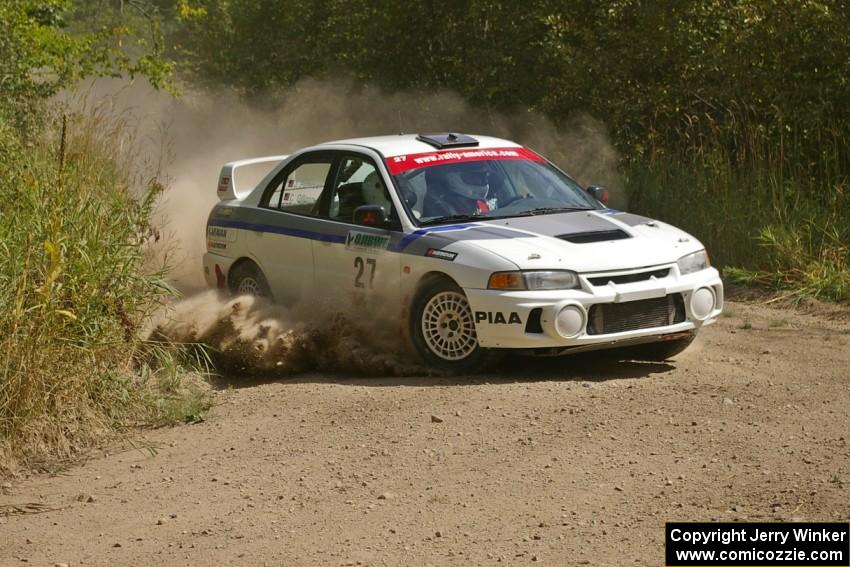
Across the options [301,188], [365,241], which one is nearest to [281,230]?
[301,188]

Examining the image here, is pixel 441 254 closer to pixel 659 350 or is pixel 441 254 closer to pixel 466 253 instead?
pixel 466 253

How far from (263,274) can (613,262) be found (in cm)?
334

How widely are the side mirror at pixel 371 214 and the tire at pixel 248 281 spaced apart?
5.26 feet

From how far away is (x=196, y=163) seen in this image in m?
21.8

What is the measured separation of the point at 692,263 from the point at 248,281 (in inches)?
149

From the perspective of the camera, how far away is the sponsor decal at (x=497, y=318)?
8516 mm

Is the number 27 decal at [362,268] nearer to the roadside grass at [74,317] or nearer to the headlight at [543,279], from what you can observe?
the headlight at [543,279]

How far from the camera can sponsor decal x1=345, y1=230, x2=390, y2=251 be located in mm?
9516

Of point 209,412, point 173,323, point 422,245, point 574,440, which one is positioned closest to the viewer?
point 574,440

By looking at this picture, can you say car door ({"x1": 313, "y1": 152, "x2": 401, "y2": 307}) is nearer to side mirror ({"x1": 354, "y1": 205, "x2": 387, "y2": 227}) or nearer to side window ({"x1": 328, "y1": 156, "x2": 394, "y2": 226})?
side window ({"x1": 328, "y1": 156, "x2": 394, "y2": 226})

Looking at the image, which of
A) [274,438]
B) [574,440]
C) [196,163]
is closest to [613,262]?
[574,440]

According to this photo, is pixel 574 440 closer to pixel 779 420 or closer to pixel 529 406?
pixel 529 406

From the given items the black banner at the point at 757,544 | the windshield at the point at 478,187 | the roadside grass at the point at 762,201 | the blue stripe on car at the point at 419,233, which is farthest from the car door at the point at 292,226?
the black banner at the point at 757,544

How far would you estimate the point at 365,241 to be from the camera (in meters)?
9.70
